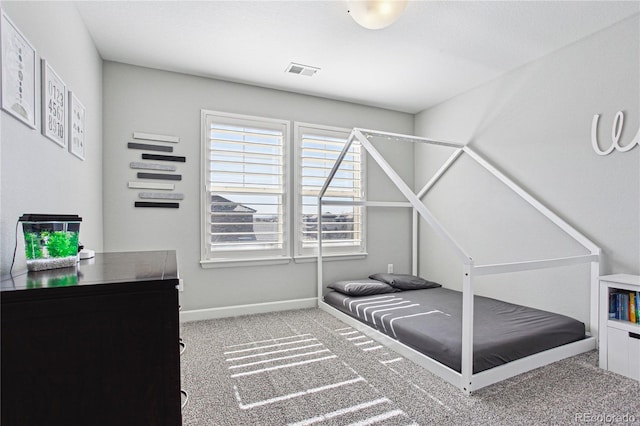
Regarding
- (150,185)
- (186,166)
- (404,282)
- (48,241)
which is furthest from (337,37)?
(404,282)

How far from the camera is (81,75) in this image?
2307 mm

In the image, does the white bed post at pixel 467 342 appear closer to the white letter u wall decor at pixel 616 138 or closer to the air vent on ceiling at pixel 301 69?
the white letter u wall decor at pixel 616 138

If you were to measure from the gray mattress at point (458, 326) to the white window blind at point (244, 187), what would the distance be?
45.4 inches

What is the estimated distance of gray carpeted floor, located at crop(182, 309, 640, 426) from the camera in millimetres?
1683

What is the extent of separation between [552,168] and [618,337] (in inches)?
55.9

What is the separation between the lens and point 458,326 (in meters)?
2.36

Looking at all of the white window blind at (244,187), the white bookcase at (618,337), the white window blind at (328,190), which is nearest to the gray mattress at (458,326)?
the white bookcase at (618,337)

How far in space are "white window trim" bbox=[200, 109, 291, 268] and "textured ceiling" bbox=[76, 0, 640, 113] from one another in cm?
39

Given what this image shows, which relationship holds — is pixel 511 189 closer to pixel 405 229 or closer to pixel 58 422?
pixel 405 229

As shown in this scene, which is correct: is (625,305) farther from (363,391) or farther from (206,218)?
(206,218)

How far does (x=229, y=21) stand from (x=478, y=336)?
2795 mm

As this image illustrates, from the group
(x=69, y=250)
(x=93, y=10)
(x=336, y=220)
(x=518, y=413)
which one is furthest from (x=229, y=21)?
(x=518, y=413)

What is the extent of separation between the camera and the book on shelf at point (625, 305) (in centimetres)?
212

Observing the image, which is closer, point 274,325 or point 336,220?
point 274,325
